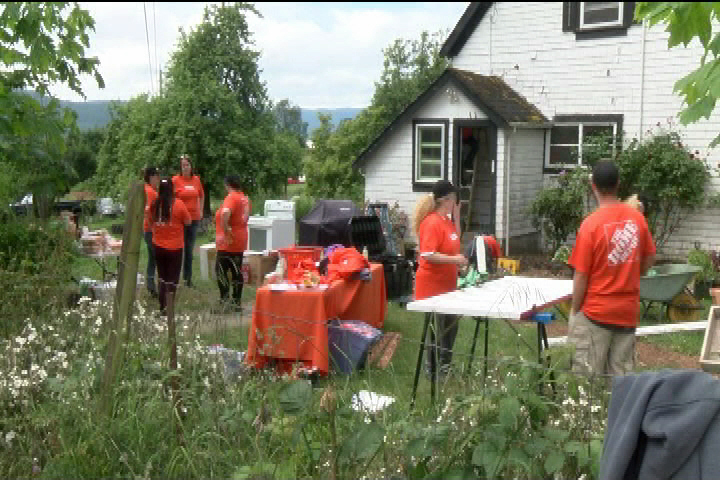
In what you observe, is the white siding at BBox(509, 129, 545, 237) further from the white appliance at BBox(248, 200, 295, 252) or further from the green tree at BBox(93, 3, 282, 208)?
the green tree at BBox(93, 3, 282, 208)

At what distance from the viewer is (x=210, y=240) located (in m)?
22.2

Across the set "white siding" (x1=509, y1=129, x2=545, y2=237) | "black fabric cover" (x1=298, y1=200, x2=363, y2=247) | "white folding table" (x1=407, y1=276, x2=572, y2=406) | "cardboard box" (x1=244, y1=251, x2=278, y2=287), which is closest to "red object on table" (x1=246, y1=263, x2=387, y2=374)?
"white folding table" (x1=407, y1=276, x2=572, y2=406)

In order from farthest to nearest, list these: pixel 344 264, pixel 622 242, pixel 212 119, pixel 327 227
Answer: pixel 212 119
pixel 327 227
pixel 344 264
pixel 622 242

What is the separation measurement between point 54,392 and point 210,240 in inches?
714

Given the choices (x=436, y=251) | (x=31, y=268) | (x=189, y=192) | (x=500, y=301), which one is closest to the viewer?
(x=500, y=301)

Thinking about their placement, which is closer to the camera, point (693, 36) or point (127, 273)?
point (693, 36)

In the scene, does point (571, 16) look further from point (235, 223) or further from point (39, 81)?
point (39, 81)

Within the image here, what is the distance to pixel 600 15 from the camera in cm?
1673

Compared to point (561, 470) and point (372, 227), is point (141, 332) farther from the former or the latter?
point (372, 227)

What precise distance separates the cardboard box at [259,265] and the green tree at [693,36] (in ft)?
34.6

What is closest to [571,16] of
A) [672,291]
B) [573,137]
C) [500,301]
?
[573,137]

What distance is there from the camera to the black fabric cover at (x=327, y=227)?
45.0 feet

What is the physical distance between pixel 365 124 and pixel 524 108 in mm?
10556

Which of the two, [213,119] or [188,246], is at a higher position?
[213,119]
